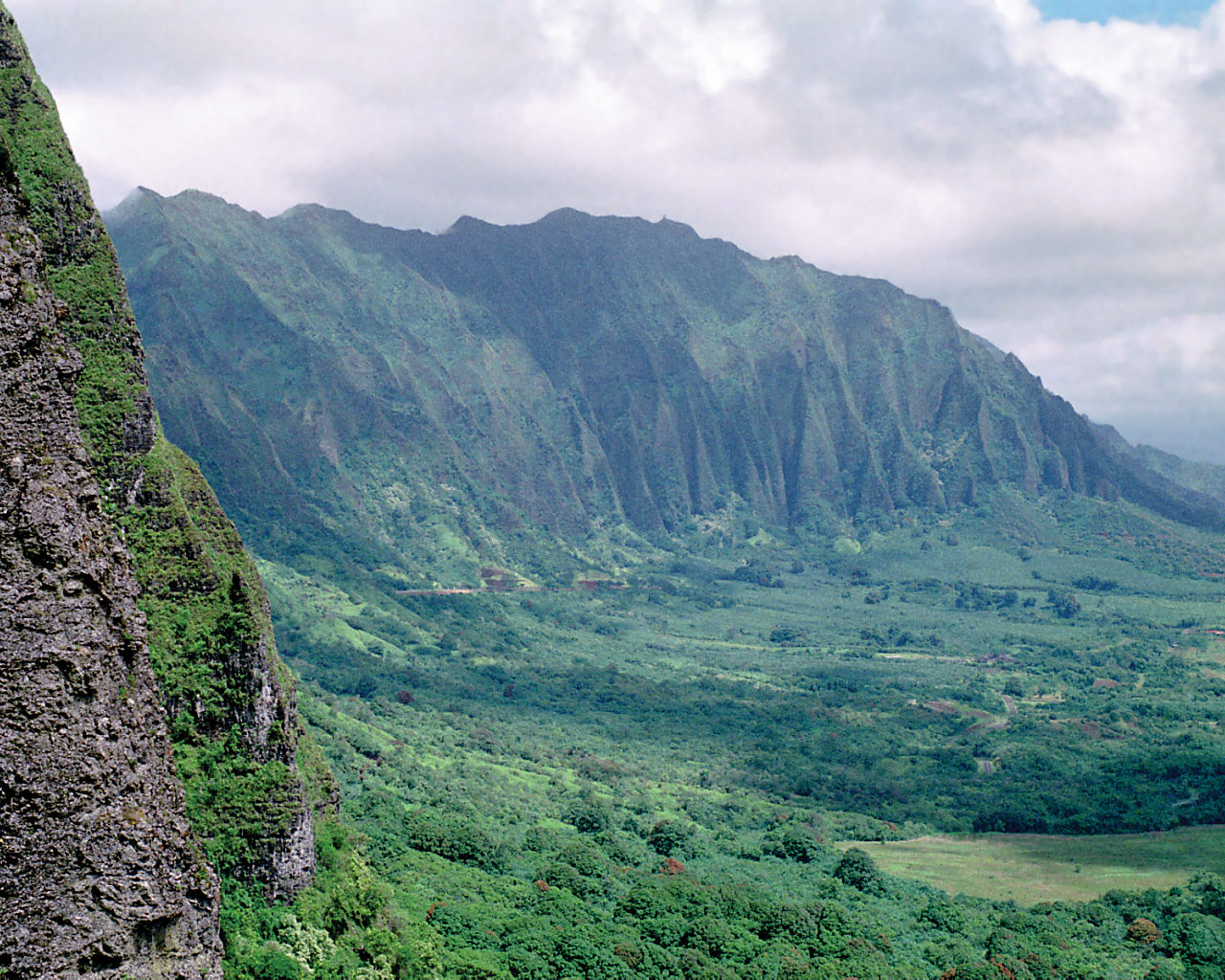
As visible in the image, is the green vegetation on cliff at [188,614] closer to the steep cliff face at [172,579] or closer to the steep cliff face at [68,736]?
the steep cliff face at [172,579]

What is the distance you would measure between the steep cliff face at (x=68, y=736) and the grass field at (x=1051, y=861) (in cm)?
5437

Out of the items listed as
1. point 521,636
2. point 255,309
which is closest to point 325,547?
point 521,636

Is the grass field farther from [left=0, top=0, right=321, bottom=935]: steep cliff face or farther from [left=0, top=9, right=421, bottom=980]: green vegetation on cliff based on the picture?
[left=0, top=0, right=321, bottom=935]: steep cliff face

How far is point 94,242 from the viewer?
29.8 meters

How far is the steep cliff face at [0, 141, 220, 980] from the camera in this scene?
31.6 ft

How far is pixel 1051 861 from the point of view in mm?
63000

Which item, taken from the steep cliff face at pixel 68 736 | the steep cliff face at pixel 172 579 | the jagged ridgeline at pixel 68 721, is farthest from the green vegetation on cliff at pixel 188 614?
the steep cliff face at pixel 68 736

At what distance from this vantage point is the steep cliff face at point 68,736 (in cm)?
963

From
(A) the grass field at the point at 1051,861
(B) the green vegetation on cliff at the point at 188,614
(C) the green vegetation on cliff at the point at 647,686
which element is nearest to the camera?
(B) the green vegetation on cliff at the point at 188,614

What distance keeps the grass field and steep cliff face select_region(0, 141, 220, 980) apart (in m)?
54.4

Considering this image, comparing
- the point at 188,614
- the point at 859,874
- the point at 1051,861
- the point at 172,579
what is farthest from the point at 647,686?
the point at 172,579

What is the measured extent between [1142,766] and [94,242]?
77.1 meters

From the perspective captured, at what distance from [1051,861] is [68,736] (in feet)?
212

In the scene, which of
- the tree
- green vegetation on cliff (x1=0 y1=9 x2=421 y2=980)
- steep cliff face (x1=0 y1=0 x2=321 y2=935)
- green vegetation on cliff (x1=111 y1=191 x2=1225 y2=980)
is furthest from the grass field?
steep cliff face (x1=0 y1=0 x2=321 y2=935)
